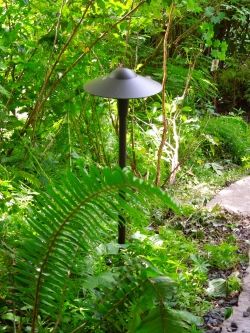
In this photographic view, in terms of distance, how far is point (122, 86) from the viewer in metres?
2.47

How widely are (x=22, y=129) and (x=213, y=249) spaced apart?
60.6 inches

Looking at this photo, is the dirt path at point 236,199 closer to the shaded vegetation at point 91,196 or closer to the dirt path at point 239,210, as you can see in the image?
the dirt path at point 239,210

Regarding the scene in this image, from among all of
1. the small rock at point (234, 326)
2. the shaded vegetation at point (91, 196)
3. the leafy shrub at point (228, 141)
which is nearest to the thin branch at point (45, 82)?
the shaded vegetation at point (91, 196)

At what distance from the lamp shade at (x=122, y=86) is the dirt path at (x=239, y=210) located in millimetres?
1311

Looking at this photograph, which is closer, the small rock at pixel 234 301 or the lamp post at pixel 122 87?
the lamp post at pixel 122 87

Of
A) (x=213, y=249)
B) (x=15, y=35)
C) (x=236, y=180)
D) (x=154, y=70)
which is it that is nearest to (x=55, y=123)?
(x=15, y=35)

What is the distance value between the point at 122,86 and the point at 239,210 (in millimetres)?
2036

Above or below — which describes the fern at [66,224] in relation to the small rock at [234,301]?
above

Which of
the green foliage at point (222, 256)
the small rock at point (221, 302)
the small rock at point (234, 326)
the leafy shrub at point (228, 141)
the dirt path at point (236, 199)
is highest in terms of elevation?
the leafy shrub at point (228, 141)

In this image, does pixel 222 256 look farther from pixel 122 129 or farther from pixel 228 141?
pixel 228 141

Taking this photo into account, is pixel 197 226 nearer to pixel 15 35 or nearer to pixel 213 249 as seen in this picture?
pixel 213 249

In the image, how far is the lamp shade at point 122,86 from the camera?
2.44 metres

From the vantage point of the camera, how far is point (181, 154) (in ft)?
16.1

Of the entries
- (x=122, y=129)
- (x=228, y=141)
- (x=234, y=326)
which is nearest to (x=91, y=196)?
(x=122, y=129)
